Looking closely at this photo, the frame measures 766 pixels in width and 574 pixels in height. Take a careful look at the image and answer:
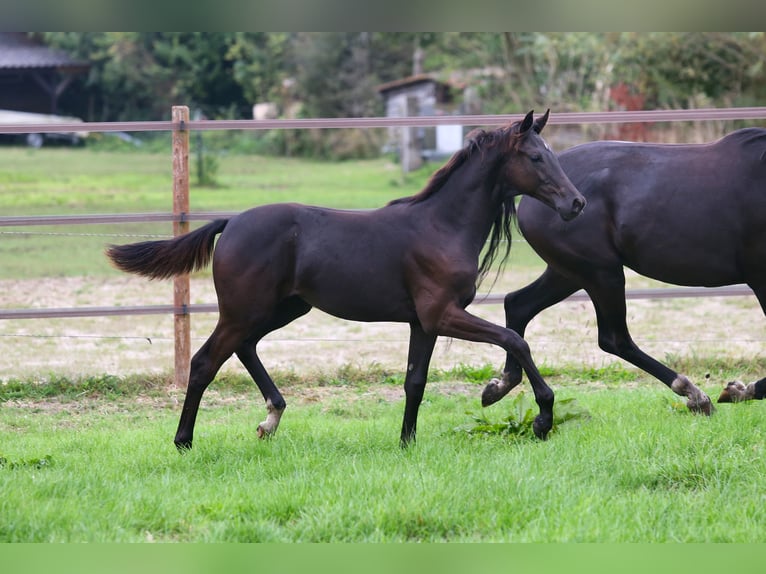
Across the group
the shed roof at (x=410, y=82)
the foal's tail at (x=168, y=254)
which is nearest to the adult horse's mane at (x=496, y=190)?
the foal's tail at (x=168, y=254)

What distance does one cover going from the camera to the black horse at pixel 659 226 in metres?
5.81

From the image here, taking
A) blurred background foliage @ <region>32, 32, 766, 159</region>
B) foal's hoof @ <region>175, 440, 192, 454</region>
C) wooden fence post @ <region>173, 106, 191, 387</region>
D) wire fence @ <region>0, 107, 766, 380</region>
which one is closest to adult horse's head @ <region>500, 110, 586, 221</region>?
wire fence @ <region>0, 107, 766, 380</region>

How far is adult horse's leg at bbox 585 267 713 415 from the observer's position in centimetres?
596

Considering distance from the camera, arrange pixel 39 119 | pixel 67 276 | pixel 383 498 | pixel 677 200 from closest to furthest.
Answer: pixel 383 498 → pixel 677 200 → pixel 67 276 → pixel 39 119

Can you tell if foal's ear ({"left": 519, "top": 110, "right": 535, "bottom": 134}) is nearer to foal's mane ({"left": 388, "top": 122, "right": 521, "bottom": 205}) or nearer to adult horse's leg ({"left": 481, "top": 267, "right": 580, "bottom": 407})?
foal's mane ({"left": 388, "top": 122, "right": 521, "bottom": 205})

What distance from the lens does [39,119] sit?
3491cm

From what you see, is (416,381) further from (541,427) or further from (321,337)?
(321,337)

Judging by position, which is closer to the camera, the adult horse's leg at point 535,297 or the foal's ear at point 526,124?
the foal's ear at point 526,124

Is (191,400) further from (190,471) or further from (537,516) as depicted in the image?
(537,516)

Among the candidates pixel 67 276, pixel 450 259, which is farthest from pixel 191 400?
pixel 67 276

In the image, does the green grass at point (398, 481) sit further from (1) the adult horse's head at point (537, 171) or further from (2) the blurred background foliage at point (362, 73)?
(2) the blurred background foliage at point (362, 73)

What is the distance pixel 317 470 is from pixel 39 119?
108 feet

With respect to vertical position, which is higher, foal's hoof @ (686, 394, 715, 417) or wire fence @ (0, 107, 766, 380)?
wire fence @ (0, 107, 766, 380)

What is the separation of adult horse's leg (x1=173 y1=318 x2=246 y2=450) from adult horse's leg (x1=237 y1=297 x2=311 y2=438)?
253 mm
